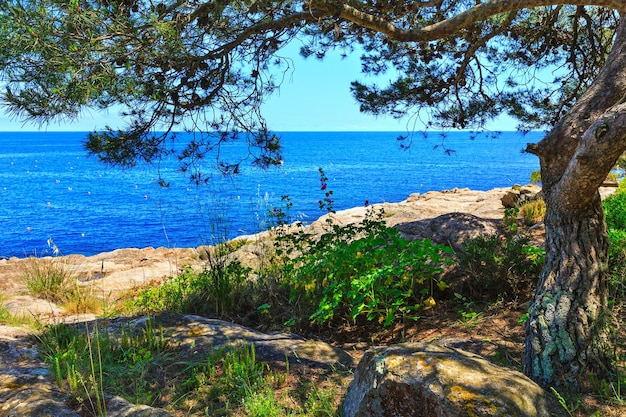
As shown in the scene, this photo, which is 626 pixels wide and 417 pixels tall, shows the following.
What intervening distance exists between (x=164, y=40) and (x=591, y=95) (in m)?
2.73

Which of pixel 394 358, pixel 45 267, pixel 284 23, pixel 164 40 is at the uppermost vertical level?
pixel 284 23

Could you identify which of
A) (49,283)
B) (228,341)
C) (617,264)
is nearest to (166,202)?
(49,283)

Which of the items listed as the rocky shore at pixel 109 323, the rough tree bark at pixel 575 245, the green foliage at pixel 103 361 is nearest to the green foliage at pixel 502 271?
the rocky shore at pixel 109 323

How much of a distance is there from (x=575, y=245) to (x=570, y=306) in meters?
0.36

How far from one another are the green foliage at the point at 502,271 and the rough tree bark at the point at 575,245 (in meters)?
1.24

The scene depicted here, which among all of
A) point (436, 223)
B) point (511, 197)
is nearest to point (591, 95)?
point (436, 223)

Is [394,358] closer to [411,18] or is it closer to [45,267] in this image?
[411,18]

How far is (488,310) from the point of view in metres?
3.95

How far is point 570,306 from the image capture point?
270cm

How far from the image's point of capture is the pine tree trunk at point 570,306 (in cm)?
264

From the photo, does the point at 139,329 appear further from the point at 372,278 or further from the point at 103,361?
the point at 372,278

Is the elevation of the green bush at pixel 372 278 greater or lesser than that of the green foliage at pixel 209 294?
greater

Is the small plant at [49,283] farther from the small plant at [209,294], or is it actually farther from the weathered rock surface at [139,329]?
the weathered rock surface at [139,329]

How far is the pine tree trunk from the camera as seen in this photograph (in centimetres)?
264
